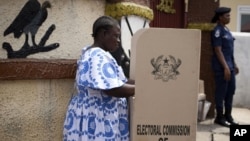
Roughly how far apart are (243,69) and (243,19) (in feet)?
17.8

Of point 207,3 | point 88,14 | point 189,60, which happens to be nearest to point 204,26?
point 207,3

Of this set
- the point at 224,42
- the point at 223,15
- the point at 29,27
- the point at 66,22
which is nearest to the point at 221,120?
the point at 224,42

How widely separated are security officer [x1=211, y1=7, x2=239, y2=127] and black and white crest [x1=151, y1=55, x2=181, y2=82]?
10.5 feet

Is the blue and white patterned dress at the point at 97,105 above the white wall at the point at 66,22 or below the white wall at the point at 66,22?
below

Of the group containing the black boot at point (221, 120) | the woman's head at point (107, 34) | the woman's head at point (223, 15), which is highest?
the woman's head at point (223, 15)

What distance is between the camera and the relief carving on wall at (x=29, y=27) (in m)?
3.60

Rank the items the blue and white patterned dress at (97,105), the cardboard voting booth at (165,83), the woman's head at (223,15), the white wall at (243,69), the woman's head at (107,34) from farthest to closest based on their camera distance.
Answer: the white wall at (243,69) → the woman's head at (223,15) → the woman's head at (107,34) → the blue and white patterned dress at (97,105) → the cardboard voting booth at (165,83)

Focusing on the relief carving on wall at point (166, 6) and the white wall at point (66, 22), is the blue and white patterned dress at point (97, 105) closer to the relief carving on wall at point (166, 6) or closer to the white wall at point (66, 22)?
the white wall at point (66, 22)

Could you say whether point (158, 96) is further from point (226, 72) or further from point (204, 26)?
point (204, 26)

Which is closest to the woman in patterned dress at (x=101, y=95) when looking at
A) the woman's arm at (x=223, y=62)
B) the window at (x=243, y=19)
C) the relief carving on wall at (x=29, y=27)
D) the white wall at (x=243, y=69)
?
the relief carving on wall at (x=29, y=27)

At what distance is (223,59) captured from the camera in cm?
579

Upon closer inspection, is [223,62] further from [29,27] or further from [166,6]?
[29,27]

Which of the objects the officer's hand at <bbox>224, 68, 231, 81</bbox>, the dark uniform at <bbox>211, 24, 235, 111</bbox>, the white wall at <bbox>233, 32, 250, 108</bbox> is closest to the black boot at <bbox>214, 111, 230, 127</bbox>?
the dark uniform at <bbox>211, 24, 235, 111</bbox>

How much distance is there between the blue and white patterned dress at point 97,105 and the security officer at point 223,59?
3.10m
